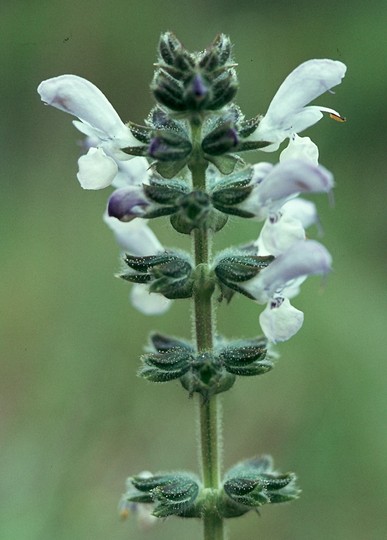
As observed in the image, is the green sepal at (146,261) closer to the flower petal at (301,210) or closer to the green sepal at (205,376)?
the green sepal at (205,376)

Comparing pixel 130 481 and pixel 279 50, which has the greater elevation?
pixel 279 50

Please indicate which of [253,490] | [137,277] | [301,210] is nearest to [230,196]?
[137,277]

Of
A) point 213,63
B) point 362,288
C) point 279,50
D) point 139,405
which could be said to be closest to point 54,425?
point 139,405

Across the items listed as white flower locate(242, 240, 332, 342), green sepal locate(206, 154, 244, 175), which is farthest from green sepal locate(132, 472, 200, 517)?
green sepal locate(206, 154, 244, 175)

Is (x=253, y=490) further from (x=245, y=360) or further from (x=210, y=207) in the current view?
(x=210, y=207)

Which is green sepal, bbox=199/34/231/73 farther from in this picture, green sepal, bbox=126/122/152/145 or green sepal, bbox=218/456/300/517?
green sepal, bbox=218/456/300/517

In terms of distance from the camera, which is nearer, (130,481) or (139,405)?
(130,481)

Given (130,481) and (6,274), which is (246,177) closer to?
(130,481)
